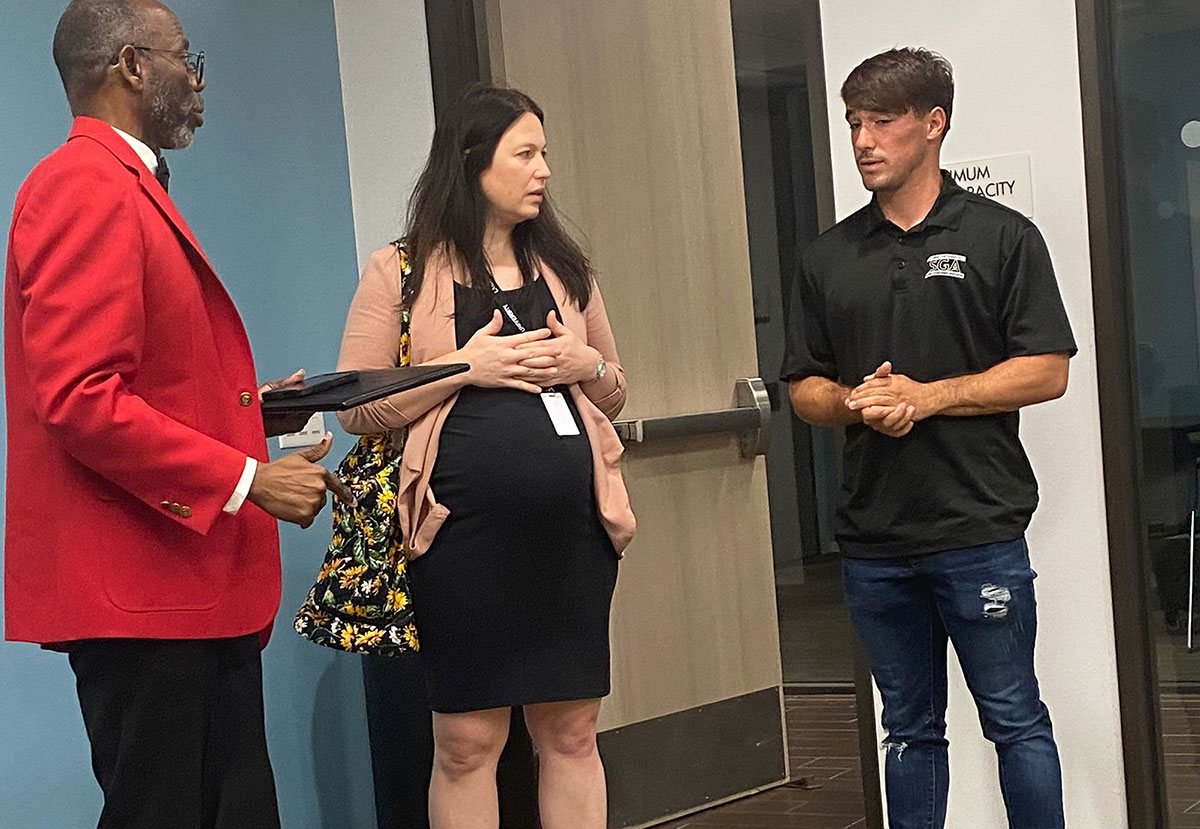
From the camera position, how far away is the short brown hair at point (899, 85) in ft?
9.09

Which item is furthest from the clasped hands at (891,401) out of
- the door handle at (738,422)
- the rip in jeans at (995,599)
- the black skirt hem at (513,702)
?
the door handle at (738,422)

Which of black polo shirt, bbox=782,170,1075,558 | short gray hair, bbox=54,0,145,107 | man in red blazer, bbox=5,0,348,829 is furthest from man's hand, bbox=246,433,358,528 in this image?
black polo shirt, bbox=782,170,1075,558

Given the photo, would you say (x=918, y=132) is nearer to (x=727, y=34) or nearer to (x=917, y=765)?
(x=917, y=765)

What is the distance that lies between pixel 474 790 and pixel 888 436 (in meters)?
1.03

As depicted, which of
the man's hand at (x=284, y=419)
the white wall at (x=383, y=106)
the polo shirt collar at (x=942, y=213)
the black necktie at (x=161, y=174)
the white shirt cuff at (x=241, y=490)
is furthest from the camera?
the white wall at (x=383, y=106)

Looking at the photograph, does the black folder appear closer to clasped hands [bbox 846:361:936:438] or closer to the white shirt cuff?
the white shirt cuff

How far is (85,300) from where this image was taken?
1.86m

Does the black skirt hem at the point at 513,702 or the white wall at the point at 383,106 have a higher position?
the white wall at the point at 383,106

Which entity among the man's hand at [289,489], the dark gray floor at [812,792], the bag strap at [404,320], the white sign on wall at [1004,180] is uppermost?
the white sign on wall at [1004,180]

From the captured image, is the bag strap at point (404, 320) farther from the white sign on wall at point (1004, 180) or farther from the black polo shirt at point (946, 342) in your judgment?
the white sign on wall at point (1004, 180)

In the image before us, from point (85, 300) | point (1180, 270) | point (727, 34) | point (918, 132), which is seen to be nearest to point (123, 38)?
point (85, 300)

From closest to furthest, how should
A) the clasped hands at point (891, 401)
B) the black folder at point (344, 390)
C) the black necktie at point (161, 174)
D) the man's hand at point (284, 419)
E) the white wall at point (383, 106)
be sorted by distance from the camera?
the black necktie at point (161, 174) → the black folder at point (344, 390) → the man's hand at point (284, 419) → the clasped hands at point (891, 401) → the white wall at point (383, 106)

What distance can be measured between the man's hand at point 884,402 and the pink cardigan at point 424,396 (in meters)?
0.46

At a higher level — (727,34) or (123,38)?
(727,34)
